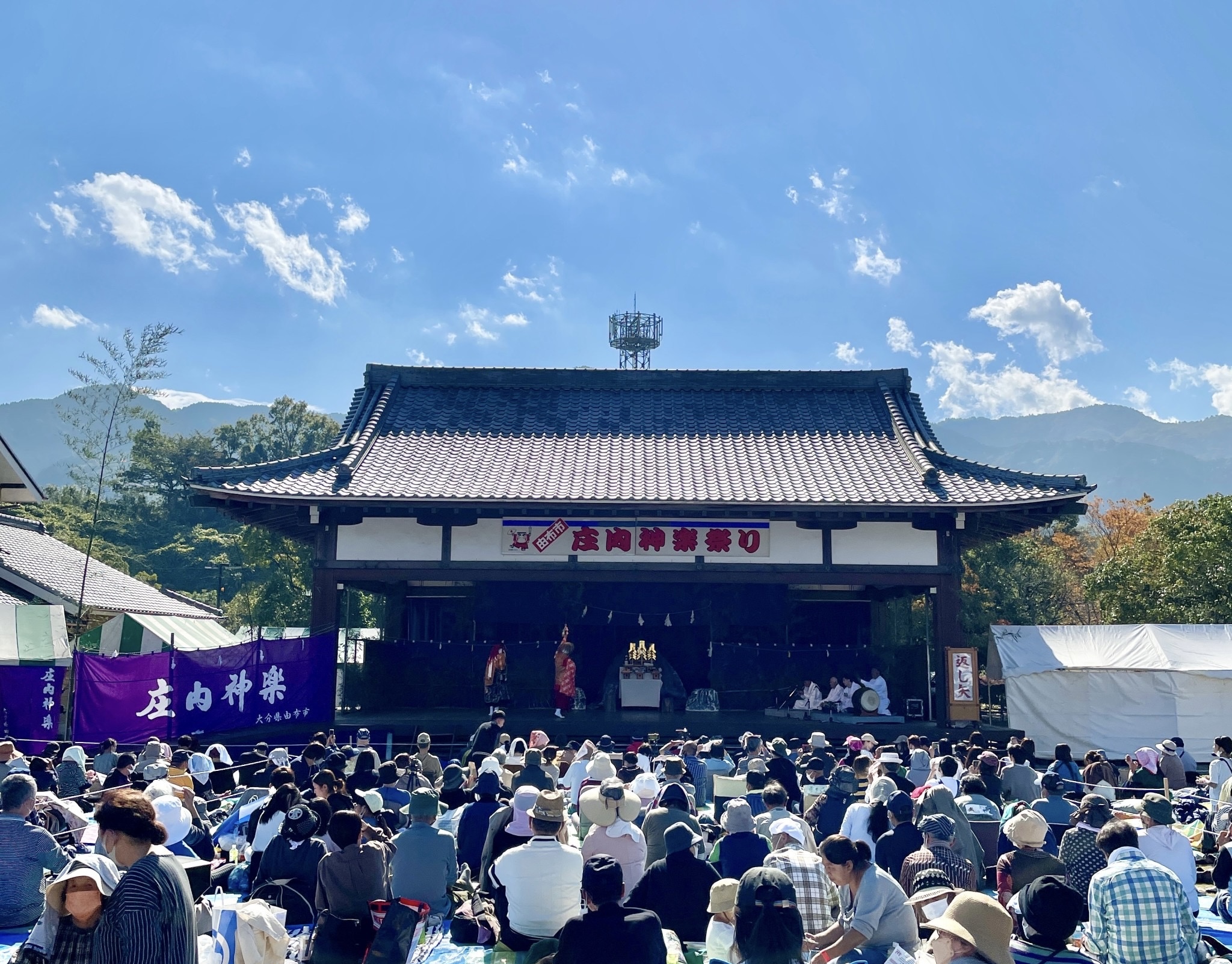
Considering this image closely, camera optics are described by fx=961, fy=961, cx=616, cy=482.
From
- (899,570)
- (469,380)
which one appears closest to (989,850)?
(899,570)

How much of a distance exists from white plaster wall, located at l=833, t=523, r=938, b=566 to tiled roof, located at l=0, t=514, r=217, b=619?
15.4 metres

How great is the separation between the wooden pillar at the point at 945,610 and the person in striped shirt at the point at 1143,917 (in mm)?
11844

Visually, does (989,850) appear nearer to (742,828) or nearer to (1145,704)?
(742,828)

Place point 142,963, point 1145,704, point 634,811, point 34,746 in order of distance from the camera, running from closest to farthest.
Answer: point 142,963 < point 634,811 < point 34,746 < point 1145,704

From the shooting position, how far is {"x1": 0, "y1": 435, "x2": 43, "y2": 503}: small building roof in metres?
15.8

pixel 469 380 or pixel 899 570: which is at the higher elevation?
pixel 469 380

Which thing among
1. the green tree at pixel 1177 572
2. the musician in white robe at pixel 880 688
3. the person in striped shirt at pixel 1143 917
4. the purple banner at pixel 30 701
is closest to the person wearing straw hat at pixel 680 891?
the person in striped shirt at pixel 1143 917

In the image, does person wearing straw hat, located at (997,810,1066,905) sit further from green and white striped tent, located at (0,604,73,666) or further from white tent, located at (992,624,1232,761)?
green and white striped tent, located at (0,604,73,666)

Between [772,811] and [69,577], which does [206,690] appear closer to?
[772,811]

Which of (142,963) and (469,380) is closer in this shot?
(142,963)

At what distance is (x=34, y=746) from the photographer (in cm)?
1456

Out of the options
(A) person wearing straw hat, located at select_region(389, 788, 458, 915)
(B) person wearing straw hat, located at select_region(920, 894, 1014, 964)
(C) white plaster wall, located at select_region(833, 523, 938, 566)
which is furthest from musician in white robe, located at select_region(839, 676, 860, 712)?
(B) person wearing straw hat, located at select_region(920, 894, 1014, 964)

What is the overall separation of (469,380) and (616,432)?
4016 mm

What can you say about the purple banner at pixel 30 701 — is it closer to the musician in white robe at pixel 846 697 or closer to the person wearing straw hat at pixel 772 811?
the person wearing straw hat at pixel 772 811
